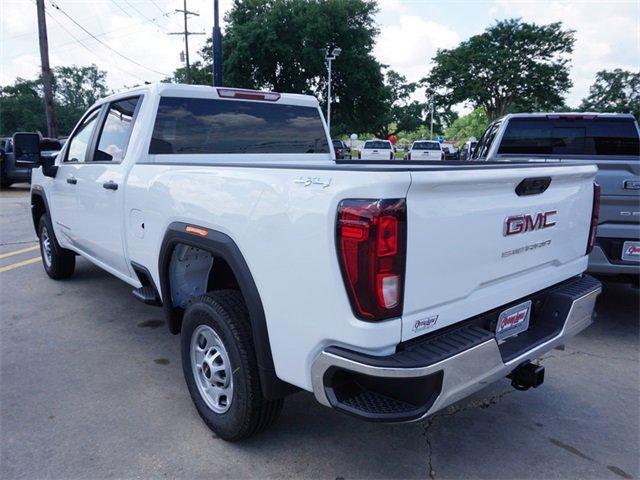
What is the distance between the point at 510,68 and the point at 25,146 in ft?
126

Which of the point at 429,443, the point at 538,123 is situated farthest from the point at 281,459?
the point at 538,123

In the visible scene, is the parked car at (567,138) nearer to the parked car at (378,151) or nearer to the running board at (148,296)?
the running board at (148,296)

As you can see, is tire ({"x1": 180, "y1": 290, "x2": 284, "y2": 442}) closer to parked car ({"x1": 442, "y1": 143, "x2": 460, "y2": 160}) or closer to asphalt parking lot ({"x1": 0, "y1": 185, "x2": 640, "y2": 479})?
asphalt parking lot ({"x1": 0, "y1": 185, "x2": 640, "y2": 479})

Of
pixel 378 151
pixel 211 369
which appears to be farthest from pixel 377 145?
pixel 211 369

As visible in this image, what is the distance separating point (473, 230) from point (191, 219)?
150 cm

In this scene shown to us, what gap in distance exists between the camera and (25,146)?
481 centimetres

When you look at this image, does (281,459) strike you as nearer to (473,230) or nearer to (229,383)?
(229,383)

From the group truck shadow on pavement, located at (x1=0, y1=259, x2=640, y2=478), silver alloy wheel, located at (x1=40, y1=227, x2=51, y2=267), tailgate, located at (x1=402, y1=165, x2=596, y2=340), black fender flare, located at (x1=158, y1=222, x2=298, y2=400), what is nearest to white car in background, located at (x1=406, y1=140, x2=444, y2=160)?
silver alloy wheel, located at (x1=40, y1=227, x2=51, y2=267)

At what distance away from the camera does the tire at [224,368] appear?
2514 millimetres

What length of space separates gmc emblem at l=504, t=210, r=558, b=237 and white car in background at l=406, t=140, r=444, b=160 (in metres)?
23.4

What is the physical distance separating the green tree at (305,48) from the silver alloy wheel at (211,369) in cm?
3305

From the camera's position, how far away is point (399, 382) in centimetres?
200

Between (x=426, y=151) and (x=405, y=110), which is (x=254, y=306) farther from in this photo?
(x=405, y=110)

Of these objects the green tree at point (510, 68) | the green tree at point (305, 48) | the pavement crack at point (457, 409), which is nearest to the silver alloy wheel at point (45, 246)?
the pavement crack at point (457, 409)
